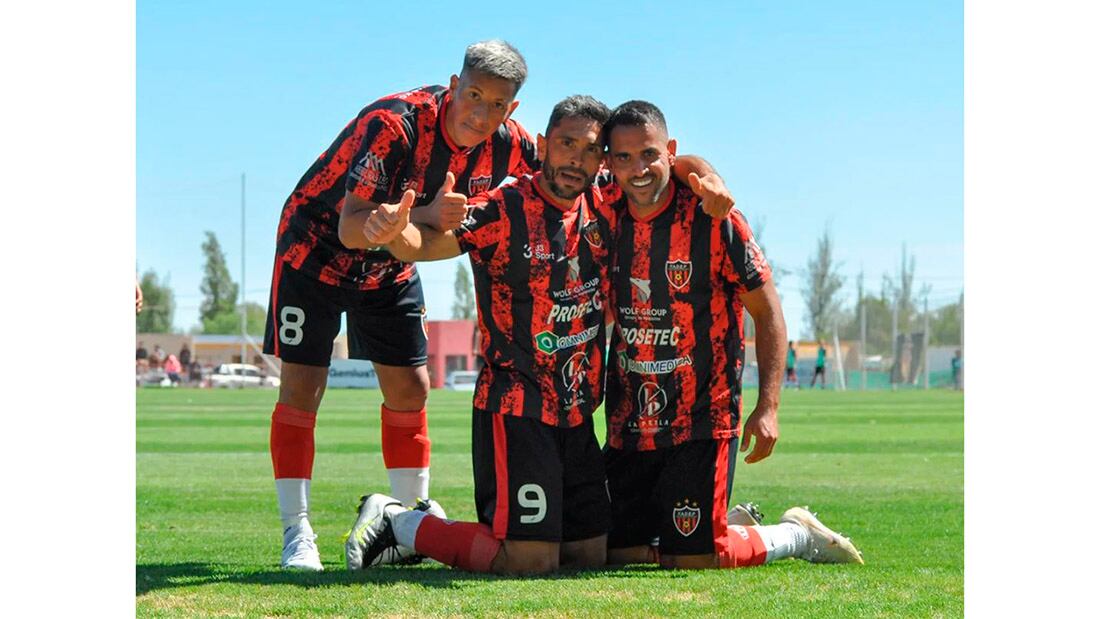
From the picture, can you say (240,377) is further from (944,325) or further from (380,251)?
(380,251)

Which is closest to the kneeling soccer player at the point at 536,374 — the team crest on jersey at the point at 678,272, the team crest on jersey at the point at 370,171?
the team crest on jersey at the point at 678,272

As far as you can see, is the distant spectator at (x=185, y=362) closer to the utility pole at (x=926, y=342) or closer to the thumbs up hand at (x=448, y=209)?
the utility pole at (x=926, y=342)

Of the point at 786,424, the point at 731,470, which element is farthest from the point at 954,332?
the point at 731,470

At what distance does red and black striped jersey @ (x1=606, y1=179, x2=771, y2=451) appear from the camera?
524 cm

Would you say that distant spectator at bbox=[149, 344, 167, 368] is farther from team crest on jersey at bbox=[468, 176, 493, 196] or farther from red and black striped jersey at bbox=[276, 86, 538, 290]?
team crest on jersey at bbox=[468, 176, 493, 196]

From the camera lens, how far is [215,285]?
83688 mm

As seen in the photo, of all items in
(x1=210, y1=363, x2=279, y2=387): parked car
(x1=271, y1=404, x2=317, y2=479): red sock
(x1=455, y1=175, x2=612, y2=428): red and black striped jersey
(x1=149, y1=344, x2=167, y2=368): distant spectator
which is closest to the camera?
(x1=455, y1=175, x2=612, y2=428): red and black striped jersey

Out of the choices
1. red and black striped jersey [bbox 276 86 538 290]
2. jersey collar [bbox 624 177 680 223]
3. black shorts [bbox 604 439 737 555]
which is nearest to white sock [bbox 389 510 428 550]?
black shorts [bbox 604 439 737 555]

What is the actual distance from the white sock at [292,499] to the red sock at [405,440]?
52 centimetres

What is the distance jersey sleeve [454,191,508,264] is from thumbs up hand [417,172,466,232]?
0.16m

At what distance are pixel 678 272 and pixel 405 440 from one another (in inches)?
71.0

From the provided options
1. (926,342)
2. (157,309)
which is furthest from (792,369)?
(157,309)
